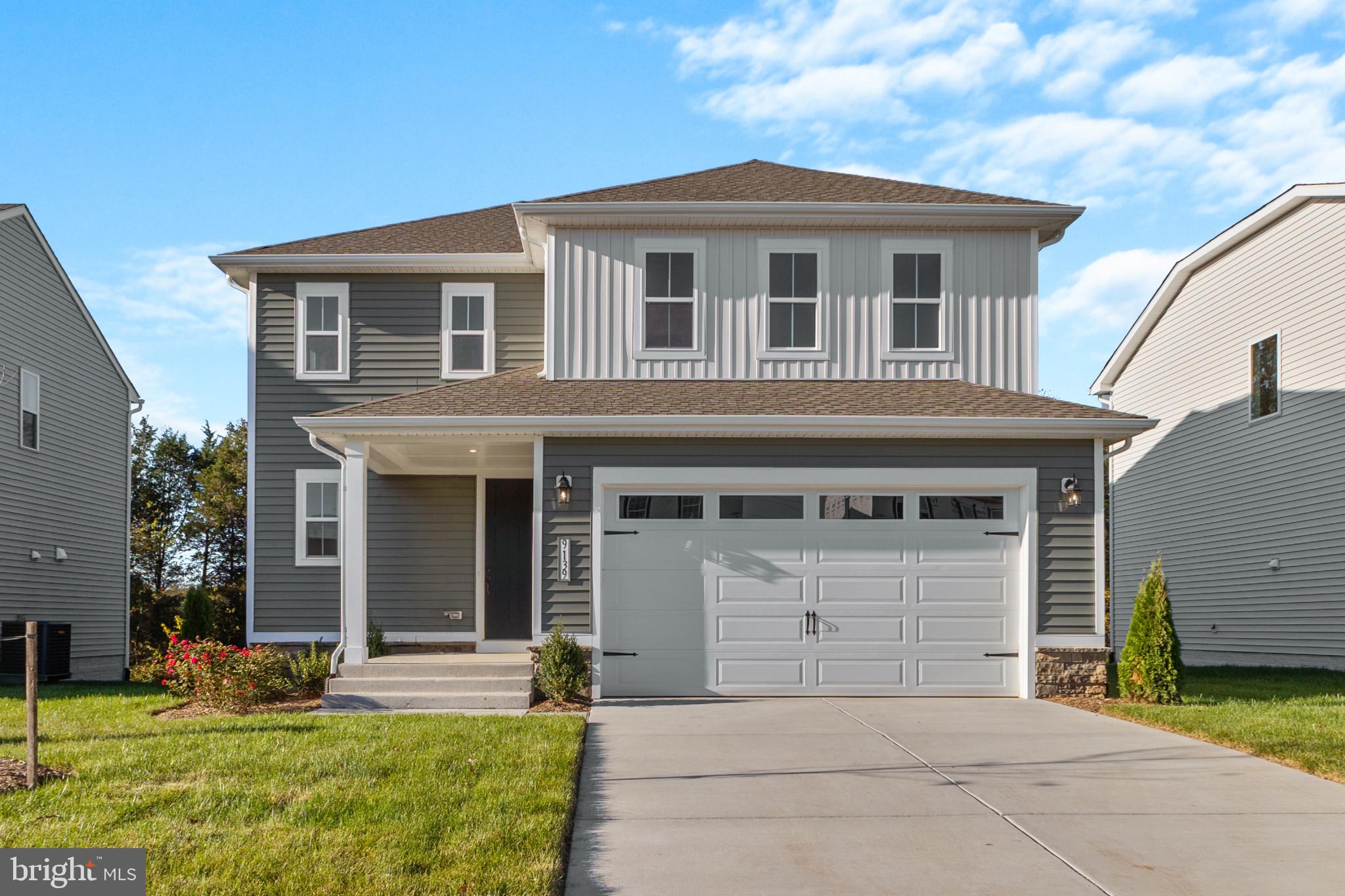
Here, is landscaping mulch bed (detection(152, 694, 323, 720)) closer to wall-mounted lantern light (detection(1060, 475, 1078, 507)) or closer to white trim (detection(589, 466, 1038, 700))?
white trim (detection(589, 466, 1038, 700))

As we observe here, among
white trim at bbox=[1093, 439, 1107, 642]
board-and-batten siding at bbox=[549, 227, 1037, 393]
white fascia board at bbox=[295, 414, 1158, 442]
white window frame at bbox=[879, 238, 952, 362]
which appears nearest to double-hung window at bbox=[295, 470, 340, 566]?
white fascia board at bbox=[295, 414, 1158, 442]

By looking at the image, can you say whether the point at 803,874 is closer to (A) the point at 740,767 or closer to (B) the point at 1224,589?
(A) the point at 740,767

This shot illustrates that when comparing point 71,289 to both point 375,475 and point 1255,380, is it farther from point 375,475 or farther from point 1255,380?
point 1255,380

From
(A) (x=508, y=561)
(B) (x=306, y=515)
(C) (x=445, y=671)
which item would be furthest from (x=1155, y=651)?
(B) (x=306, y=515)

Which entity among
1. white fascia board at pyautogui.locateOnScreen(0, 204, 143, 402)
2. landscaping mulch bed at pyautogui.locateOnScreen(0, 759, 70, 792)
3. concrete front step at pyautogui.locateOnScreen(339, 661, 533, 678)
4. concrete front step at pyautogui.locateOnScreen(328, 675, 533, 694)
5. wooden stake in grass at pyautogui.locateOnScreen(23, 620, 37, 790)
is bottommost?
concrete front step at pyautogui.locateOnScreen(328, 675, 533, 694)

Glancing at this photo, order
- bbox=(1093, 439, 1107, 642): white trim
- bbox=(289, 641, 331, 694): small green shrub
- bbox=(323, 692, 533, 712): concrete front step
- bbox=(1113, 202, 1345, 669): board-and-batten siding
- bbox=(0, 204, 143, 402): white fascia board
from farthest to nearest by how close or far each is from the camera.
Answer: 1. bbox=(0, 204, 143, 402): white fascia board
2. bbox=(1113, 202, 1345, 669): board-and-batten siding
3. bbox=(1093, 439, 1107, 642): white trim
4. bbox=(289, 641, 331, 694): small green shrub
5. bbox=(323, 692, 533, 712): concrete front step

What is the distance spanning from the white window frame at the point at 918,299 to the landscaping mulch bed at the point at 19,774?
9.61 meters

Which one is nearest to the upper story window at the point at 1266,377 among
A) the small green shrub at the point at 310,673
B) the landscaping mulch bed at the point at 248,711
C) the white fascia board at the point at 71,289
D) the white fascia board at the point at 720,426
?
the white fascia board at the point at 720,426

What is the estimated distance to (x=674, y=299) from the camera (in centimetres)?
1339

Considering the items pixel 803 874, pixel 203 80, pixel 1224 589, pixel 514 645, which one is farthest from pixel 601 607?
pixel 1224 589

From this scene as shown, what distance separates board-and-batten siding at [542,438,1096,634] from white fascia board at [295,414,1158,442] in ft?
0.56

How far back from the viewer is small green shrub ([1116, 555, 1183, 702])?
11141mm

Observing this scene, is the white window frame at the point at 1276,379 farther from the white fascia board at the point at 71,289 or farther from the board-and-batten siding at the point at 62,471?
the white fascia board at the point at 71,289

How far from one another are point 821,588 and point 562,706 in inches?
122
